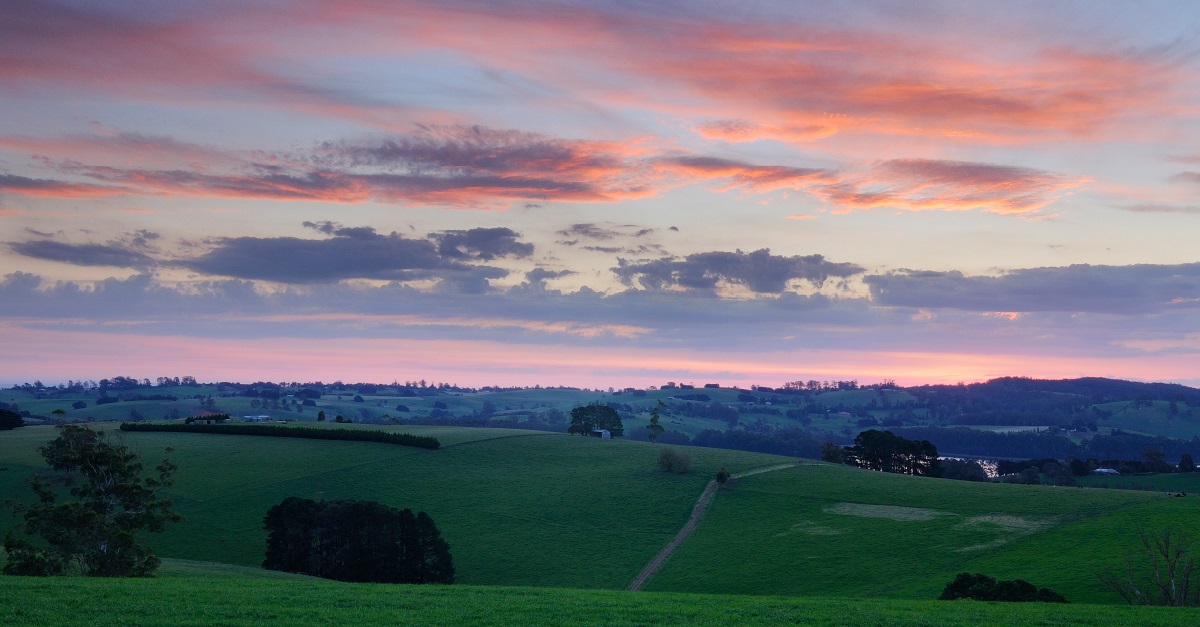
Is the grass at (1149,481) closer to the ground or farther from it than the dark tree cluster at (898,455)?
closer to the ground

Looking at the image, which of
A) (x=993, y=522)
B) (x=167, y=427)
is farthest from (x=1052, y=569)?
(x=167, y=427)

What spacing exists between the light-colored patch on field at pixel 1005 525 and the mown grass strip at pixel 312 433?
278 ft

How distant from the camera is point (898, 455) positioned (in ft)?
512

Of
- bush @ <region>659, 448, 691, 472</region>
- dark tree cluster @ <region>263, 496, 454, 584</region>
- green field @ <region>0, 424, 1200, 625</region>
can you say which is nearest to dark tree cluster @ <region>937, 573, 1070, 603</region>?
green field @ <region>0, 424, 1200, 625</region>

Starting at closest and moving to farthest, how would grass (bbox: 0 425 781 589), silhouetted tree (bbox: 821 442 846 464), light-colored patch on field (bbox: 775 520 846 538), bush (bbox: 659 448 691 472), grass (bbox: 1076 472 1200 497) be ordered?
1. grass (bbox: 0 425 781 589)
2. light-colored patch on field (bbox: 775 520 846 538)
3. bush (bbox: 659 448 691 472)
4. grass (bbox: 1076 472 1200 497)
5. silhouetted tree (bbox: 821 442 846 464)

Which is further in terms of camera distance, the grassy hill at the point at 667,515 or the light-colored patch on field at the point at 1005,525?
the light-colored patch on field at the point at 1005,525

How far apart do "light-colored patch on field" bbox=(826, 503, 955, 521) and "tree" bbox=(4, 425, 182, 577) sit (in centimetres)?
6918

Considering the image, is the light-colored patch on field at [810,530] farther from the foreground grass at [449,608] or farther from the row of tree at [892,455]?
the row of tree at [892,455]

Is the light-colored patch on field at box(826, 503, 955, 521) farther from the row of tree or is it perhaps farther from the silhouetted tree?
the silhouetted tree

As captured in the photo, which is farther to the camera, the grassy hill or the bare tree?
the grassy hill

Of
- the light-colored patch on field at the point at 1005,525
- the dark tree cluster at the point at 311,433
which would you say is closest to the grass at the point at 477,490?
the dark tree cluster at the point at 311,433

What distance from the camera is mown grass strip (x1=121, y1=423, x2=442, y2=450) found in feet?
472

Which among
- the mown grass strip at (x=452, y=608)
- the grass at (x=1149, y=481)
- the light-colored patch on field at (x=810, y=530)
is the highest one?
the mown grass strip at (x=452, y=608)

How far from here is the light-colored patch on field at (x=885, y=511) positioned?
92062 mm
